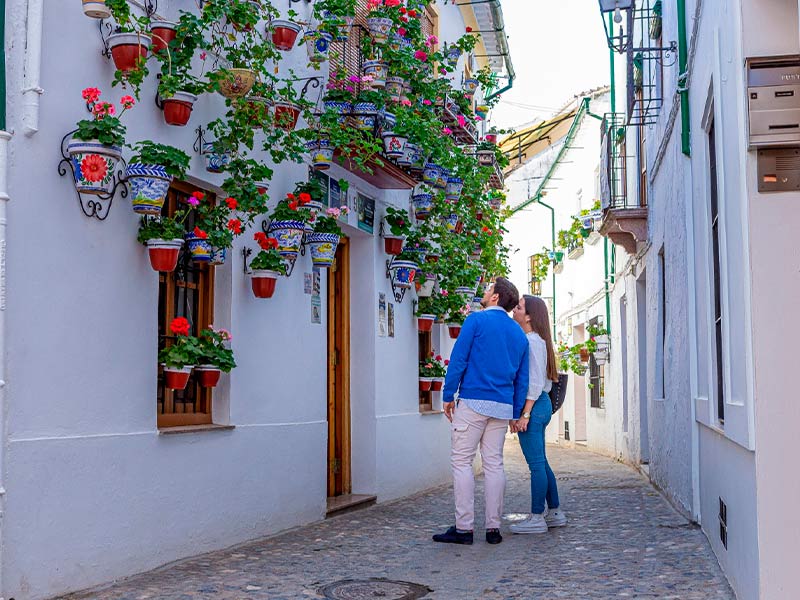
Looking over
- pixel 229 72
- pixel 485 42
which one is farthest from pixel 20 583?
pixel 485 42

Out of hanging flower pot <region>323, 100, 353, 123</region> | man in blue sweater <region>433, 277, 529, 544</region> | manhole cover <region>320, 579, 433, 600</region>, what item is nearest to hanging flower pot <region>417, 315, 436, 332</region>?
hanging flower pot <region>323, 100, 353, 123</region>

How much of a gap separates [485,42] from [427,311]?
826cm

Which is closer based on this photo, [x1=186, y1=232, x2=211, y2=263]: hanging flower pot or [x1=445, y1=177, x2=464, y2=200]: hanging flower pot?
[x1=186, y1=232, x2=211, y2=263]: hanging flower pot

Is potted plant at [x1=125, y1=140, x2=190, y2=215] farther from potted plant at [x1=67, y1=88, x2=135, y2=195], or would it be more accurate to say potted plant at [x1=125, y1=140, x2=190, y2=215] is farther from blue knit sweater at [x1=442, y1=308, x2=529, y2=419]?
blue knit sweater at [x1=442, y1=308, x2=529, y2=419]

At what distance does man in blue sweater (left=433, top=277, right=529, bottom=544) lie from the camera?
7059 millimetres

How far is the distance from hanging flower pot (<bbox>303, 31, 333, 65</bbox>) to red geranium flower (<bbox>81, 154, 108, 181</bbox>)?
3.04 m

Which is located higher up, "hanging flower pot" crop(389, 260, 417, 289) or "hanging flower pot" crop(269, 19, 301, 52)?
"hanging flower pot" crop(269, 19, 301, 52)

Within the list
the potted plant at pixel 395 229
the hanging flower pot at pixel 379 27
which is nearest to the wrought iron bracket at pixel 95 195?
the hanging flower pot at pixel 379 27

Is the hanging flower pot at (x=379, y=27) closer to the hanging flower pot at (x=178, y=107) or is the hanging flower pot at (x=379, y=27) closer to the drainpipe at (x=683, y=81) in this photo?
the drainpipe at (x=683, y=81)

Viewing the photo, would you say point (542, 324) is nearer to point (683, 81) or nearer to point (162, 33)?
point (683, 81)

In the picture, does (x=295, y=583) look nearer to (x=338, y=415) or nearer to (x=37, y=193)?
(x=37, y=193)

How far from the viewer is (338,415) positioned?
10.0m

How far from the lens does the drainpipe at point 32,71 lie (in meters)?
5.04

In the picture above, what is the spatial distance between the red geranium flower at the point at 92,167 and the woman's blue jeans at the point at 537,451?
12.2ft
